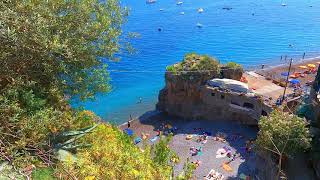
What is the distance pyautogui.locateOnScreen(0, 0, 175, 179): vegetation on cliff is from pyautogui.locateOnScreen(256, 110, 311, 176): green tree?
39.9ft

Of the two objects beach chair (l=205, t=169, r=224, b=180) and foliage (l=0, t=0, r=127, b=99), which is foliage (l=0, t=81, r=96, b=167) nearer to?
foliage (l=0, t=0, r=127, b=99)

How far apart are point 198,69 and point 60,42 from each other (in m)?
25.2

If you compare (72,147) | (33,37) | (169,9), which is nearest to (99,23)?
(33,37)

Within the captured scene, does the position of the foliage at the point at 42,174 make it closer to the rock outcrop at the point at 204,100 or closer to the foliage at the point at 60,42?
the foliage at the point at 60,42

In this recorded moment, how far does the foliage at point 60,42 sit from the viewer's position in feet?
31.6

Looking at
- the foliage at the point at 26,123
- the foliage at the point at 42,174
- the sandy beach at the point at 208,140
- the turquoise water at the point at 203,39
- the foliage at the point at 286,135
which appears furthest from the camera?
the turquoise water at the point at 203,39

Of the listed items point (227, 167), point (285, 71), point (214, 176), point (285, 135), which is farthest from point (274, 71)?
point (285, 135)

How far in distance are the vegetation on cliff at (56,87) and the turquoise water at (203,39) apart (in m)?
24.8

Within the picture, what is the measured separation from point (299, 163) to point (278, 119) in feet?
12.6

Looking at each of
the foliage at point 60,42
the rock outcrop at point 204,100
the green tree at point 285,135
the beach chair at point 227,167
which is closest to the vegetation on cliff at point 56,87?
the foliage at point 60,42

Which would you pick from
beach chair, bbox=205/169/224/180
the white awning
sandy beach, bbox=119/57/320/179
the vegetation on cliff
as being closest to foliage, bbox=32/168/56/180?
the vegetation on cliff

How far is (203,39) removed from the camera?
6919cm

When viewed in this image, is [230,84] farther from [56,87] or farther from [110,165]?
[110,165]

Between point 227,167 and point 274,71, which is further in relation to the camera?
point 274,71
